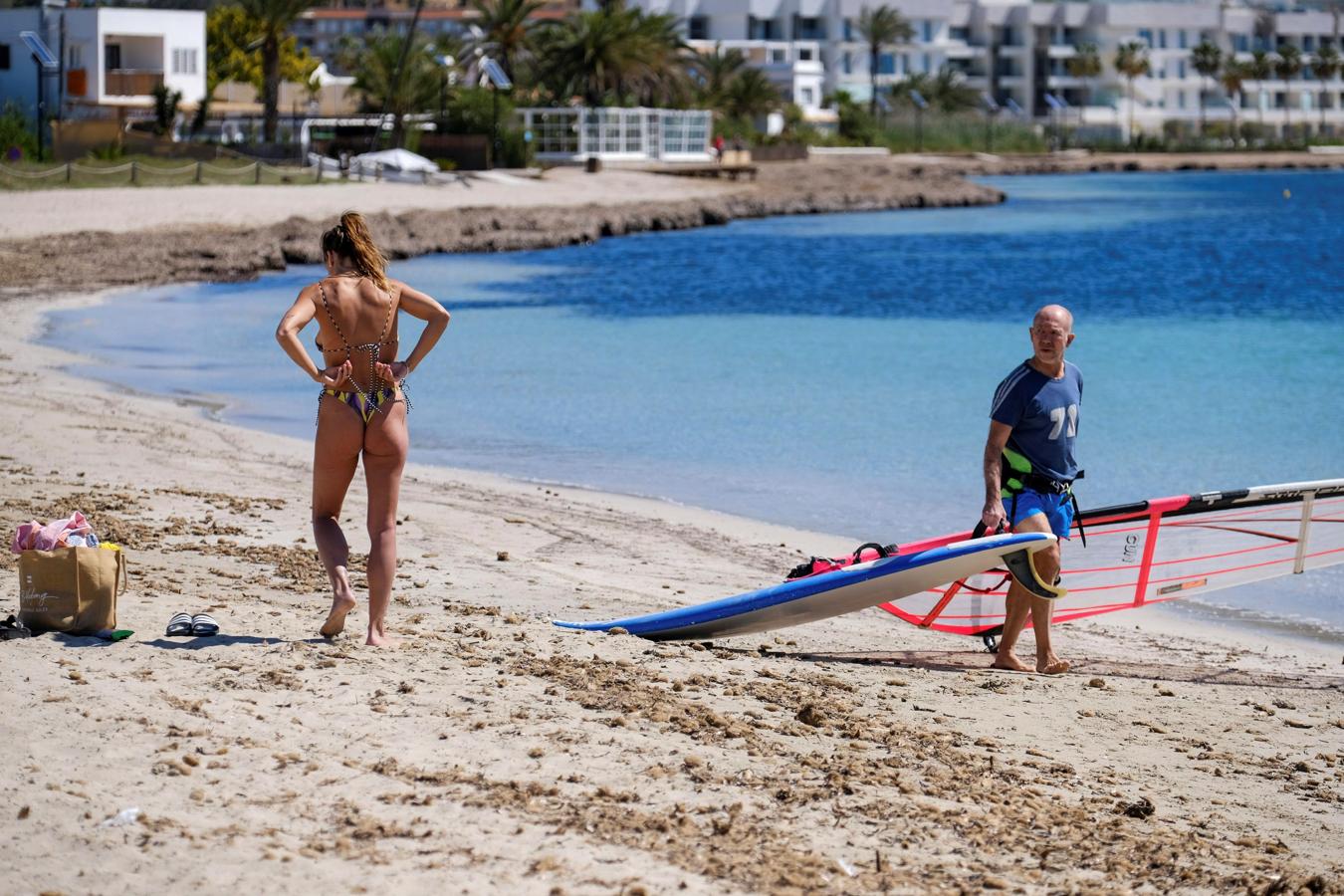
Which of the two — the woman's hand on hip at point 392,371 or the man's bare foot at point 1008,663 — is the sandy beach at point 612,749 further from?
the woman's hand on hip at point 392,371

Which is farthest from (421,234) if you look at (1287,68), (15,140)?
(1287,68)

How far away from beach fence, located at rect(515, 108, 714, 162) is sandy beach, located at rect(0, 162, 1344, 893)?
187 feet

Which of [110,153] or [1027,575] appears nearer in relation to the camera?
[1027,575]

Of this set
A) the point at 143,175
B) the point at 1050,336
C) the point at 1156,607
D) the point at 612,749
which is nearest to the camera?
the point at 612,749

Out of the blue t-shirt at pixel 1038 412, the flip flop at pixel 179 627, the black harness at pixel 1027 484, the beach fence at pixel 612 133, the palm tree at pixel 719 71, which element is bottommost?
the flip flop at pixel 179 627

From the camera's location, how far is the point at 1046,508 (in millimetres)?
6906

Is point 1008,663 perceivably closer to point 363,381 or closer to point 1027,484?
point 1027,484

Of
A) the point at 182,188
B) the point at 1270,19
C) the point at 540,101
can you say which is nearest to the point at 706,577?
the point at 182,188

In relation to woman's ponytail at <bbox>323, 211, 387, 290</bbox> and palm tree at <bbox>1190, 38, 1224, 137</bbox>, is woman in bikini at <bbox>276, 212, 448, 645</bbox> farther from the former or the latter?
palm tree at <bbox>1190, 38, 1224, 137</bbox>

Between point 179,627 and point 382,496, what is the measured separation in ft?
2.90

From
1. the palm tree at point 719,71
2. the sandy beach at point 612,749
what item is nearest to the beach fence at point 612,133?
the palm tree at point 719,71

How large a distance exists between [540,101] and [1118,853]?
220 feet

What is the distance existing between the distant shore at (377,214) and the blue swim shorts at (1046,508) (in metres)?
21.0

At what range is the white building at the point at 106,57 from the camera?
58.9 meters
